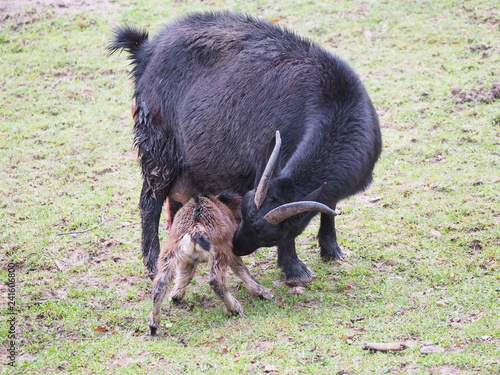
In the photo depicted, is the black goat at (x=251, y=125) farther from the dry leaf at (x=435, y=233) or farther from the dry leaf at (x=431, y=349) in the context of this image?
the dry leaf at (x=431, y=349)

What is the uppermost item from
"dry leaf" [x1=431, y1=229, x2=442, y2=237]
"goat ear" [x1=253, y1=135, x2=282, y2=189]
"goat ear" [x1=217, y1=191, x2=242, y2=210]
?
"goat ear" [x1=253, y1=135, x2=282, y2=189]

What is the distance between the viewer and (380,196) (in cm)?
710

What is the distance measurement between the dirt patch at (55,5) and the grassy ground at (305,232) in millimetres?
175

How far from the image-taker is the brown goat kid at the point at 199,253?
5.17 metres

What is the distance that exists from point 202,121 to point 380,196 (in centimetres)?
221

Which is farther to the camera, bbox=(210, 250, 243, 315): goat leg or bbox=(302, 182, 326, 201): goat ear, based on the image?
bbox=(210, 250, 243, 315): goat leg

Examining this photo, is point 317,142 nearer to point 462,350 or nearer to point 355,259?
point 355,259

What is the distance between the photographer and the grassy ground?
481 cm

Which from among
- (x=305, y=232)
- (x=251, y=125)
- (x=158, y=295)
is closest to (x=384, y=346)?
(x=158, y=295)

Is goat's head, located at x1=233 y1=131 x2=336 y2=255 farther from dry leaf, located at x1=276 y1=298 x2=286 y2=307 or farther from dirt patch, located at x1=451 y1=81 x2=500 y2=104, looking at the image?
dirt patch, located at x1=451 y1=81 x2=500 y2=104

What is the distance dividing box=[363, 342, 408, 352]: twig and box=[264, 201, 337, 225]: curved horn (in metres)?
0.97

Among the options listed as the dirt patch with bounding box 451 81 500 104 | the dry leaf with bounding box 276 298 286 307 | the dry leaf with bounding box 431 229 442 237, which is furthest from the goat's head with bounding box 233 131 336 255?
the dirt patch with bounding box 451 81 500 104

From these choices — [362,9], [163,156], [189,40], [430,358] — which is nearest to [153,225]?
[163,156]

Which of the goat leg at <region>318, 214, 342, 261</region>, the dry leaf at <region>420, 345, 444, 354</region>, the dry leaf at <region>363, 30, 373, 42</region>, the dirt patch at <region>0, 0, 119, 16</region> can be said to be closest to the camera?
the dry leaf at <region>420, 345, 444, 354</region>
